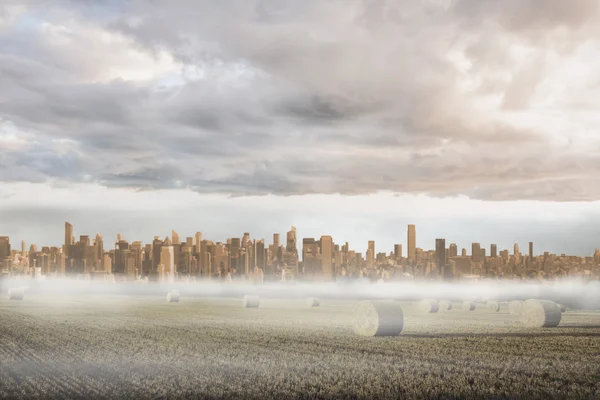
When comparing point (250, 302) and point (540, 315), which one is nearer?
point (540, 315)

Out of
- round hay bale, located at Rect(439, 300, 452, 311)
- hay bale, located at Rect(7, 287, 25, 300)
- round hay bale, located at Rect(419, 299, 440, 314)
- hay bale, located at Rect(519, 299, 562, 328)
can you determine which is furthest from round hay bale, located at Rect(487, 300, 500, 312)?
hay bale, located at Rect(7, 287, 25, 300)

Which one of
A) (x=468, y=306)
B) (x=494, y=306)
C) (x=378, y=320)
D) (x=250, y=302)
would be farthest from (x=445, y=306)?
(x=378, y=320)

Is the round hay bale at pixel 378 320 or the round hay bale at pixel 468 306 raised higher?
the round hay bale at pixel 378 320

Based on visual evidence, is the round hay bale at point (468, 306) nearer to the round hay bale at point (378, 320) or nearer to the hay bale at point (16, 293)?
the round hay bale at point (378, 320)

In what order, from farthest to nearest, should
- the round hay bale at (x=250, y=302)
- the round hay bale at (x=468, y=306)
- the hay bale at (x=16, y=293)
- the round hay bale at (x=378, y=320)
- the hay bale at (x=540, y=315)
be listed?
the hay bale at (x=16, y=293), the round hay bale at (x=250, y=302), the round hay bale at (x=468, y=306), the hay bale at (x=540, y=315), the round hay bale at (x=378, y=320)

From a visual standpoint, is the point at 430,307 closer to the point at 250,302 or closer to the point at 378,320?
the point at 250,302

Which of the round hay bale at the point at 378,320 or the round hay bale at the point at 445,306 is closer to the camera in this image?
the round hay bale at the point at 378,320

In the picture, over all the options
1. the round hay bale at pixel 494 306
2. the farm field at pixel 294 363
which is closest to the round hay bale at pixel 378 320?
the farm field at pixel 294 363
